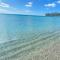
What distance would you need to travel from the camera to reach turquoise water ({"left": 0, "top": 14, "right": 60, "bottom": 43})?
1.70 m

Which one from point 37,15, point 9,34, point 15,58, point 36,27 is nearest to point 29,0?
point 37,15

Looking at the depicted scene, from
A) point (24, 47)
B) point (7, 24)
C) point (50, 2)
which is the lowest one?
point (24, 47)

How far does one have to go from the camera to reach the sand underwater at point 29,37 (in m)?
1.69

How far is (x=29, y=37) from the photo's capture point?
1721mm

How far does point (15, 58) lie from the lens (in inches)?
67.3

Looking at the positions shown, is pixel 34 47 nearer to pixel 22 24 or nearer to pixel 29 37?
pixel 29 37

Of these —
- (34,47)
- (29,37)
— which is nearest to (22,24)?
(29,37)

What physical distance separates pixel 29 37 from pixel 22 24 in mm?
166

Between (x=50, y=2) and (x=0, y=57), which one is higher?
(x=50, y=2)

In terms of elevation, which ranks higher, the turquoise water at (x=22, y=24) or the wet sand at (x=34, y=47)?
the turquoise water at (x=22, y=24)

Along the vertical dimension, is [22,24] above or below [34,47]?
A: above

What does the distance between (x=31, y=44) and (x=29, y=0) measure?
0.49 meters

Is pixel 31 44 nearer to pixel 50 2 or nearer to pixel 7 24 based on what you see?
pixel 7 24

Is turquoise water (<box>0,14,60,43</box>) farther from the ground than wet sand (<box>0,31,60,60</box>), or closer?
farther from the ground
